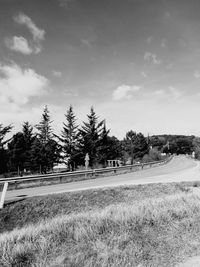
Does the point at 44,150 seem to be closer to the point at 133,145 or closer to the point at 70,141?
the point at 70,141

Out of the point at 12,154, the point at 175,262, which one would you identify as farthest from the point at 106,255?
the point at 12,154

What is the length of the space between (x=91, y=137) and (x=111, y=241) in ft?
115

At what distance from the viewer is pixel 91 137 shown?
39.3 m

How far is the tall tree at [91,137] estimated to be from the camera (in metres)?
38.3

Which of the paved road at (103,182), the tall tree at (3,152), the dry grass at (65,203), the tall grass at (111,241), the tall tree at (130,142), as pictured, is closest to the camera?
the tall grass at (111,241)

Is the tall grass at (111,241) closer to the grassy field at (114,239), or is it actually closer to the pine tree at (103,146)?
the grassy field at (114,239)

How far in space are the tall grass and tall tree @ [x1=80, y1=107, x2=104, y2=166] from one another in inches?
1247

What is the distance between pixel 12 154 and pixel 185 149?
132569 mm

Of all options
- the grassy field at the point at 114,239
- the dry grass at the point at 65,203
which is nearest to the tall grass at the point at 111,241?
the grassy field at the point at 114,239

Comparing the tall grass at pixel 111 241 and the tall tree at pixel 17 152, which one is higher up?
the tall tree at pixel 17 152

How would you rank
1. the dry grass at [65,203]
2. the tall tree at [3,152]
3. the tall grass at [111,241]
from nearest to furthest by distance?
the tall grass at [111,241], the dry grass at [65,203], the tall tree at [3,152]

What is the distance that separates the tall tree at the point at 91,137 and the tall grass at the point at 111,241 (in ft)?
104

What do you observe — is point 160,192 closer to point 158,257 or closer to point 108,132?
point 158,257

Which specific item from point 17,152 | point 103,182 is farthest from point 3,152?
point 103,182
